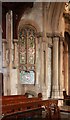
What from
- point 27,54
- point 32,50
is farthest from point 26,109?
point 32,50

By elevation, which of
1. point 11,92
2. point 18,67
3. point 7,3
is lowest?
point 11,92

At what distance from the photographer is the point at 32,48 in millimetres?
10047

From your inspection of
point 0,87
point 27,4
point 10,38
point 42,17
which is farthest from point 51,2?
point 0,87

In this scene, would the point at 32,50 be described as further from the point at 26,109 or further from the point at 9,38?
the point at 26,109

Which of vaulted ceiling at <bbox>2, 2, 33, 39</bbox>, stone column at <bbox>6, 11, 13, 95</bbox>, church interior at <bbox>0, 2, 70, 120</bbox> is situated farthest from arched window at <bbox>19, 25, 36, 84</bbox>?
stone column at <bbox>6, 11, 13, 95</bbox>

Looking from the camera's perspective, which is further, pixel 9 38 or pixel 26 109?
pixel 9 38

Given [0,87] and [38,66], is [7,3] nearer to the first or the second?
[0,87]

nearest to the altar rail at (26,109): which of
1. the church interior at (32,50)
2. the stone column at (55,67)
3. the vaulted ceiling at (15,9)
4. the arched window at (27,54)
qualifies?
the church interior at (32,50)

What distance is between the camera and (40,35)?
10109 mm

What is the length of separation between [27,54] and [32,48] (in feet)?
1.13

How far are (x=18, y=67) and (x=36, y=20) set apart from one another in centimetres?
217

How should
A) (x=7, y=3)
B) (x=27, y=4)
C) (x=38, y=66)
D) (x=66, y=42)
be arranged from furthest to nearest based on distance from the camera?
(x=66, y=42) → (x=38, y=66) → (x=27, y=4) → (x=7, y=3)

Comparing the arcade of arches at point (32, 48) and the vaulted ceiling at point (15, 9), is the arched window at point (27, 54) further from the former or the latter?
the vaulted ceiling at point (15, 9)

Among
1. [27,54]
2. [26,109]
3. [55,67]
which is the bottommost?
[26,109]
